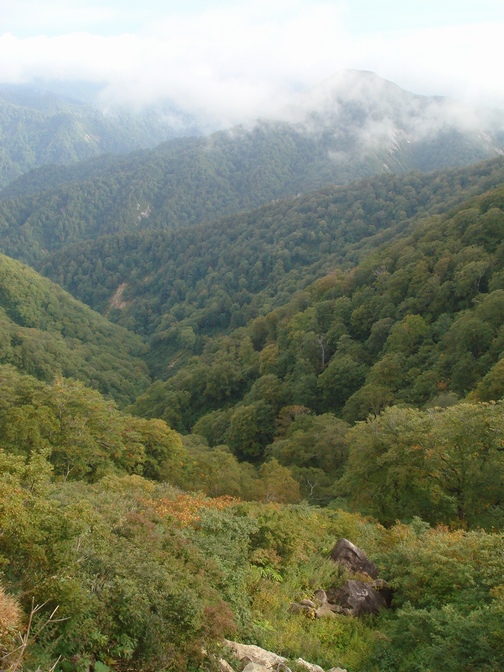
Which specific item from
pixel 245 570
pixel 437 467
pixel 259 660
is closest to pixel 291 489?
pixel 437 467

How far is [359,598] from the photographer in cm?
1492

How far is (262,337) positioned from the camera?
10319cm

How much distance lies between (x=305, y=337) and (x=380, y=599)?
65.3m

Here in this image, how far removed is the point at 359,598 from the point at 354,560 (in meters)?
1.85

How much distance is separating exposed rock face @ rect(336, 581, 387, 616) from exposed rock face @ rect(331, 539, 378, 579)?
101 cm

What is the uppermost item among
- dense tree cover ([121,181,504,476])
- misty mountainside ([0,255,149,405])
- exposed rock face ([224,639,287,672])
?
exposed rock face ([224,639,287,672])

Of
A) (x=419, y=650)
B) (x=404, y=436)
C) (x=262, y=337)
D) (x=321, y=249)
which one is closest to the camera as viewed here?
(x=419, y=650)


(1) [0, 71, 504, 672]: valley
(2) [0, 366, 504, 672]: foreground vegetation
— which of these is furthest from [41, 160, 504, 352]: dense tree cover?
(2) [0, 366, 504, 672]: foreground vegetation

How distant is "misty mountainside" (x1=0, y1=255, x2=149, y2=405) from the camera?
100 m

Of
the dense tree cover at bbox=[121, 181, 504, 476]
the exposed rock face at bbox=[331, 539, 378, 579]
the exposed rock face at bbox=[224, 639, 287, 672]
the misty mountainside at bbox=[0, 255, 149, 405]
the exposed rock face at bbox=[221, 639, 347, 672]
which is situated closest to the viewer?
the exposed rock face at bbox=[221, 639, 347, 672]

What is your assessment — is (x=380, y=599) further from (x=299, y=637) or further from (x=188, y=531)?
(x=188, y=531)

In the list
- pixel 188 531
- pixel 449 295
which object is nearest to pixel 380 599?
pixel 188 531

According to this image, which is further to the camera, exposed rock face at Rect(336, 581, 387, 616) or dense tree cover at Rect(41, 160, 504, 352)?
dense tree cover at Rect(41, 160, 504, 352)

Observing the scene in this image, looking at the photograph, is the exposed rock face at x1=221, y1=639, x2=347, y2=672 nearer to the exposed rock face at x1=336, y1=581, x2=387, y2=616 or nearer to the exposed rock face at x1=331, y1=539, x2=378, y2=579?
the exposed rock face at x1=336, y1=581, x2=387, y2=616
